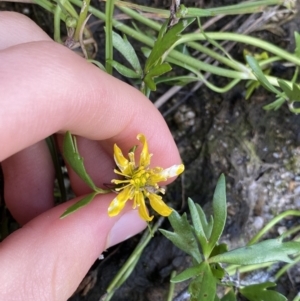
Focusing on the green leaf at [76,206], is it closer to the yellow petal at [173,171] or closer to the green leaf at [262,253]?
the yellow petal at [173,171]

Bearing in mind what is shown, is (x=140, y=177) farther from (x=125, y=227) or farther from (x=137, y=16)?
(x=137, y=16)

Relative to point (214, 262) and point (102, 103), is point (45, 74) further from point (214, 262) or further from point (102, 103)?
point (214, 262)

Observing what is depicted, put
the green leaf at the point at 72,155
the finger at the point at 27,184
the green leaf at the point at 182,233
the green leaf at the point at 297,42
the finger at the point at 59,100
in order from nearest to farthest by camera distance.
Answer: the finger at the point at 59,100 < the green leaf at the point at 72,155 < the green leaf at the point at 182,233 < the green leaf at the point at 297,42 < the finger at the point at 27,184

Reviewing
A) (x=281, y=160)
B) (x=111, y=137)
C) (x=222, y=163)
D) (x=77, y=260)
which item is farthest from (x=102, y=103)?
(x=281, y=160)

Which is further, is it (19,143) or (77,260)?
(77,260)

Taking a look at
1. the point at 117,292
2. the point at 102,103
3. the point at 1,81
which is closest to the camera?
the point at 1,81

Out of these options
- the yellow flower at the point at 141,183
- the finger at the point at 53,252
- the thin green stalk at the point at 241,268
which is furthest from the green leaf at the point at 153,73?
the thin green stalk at the point at 241,268

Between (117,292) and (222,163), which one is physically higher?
(222,163)
